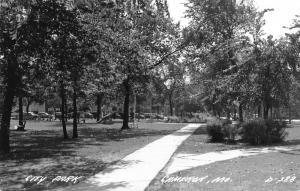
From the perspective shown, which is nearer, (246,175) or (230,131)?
(246,175)

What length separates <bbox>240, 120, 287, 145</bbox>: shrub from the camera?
777 inches

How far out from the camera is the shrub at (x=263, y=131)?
19.7 meters

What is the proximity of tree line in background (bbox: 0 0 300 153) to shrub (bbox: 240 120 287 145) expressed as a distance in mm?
1423

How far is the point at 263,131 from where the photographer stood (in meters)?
Answer: 19.7

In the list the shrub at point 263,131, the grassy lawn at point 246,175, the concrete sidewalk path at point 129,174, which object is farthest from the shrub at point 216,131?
the grassy lawn at point 246,175

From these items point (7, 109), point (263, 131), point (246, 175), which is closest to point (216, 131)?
point (263, 131)

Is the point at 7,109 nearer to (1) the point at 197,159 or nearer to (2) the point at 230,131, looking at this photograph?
(1) the point at 197,159

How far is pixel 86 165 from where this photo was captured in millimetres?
12781

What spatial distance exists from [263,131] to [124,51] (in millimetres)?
7814

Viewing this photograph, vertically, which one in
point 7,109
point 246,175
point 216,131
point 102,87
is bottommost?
point 246,175

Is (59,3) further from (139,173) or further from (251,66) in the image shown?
(251,66)

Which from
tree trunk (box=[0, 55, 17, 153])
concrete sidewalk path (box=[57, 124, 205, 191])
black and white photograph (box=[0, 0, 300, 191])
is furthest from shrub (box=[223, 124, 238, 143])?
tree trunk (box=[0, 55, 17, 153])

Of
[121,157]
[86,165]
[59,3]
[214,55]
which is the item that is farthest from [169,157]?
[214,55]

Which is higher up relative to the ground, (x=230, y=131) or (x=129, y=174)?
(x=230, y=131)
